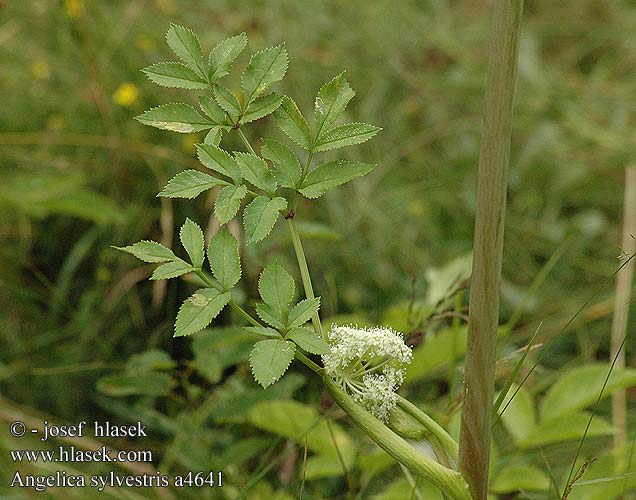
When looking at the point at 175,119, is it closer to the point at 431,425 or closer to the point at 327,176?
the point at 327,176

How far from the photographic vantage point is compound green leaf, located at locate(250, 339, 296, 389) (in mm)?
577

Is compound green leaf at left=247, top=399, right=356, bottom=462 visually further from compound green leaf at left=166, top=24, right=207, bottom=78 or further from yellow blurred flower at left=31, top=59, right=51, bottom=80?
yellow blurred flower at left=31, top=59, right=51, bottom=80

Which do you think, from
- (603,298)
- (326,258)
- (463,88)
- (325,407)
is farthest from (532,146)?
(325,407)

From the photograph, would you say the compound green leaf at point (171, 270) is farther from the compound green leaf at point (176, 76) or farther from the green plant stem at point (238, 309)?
the compound green leaf at point (176, 76)

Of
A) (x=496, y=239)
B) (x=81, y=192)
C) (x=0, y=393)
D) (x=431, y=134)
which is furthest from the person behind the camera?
(x=431, y=134)

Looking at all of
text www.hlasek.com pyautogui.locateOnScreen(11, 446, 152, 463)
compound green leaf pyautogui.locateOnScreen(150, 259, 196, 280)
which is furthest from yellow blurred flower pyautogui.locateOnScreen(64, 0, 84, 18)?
compound green leaf pyautogui.locateOnScreen(150, 259, 196, 280)

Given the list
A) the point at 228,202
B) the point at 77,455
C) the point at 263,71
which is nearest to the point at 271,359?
the point at 228,202

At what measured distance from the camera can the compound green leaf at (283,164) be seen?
0.67 meters

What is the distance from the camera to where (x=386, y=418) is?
62 cm

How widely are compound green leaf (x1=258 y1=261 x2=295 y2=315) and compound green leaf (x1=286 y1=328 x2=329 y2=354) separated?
1.3 inches

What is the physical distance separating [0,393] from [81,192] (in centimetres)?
42

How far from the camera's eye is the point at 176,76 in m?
0.69

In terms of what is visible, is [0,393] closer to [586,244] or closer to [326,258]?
[326,258]

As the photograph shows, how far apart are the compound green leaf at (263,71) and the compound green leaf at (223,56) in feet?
0.05
